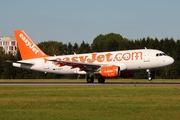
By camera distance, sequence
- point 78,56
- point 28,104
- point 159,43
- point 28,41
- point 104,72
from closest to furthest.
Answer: point 28,104
point 104,72
point 78,56
point 28,41
point 159,43

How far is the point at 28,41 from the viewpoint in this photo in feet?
217

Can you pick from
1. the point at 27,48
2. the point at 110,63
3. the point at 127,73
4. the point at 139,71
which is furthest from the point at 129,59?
the point at 139,71

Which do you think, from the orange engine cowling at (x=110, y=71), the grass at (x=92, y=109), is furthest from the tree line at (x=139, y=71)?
the grass at (x=92, y=109)

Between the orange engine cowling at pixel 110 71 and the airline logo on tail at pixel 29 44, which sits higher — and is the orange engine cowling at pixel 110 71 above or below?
below

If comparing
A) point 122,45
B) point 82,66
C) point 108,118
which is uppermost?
point 122,45

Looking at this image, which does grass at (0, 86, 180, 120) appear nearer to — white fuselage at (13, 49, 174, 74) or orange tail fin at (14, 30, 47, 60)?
white fuselage at (13, 49, 174, 74)

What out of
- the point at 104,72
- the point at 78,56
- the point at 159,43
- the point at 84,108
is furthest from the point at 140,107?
the point at 159,43

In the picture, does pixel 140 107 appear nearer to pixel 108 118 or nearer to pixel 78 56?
pixel 108 118

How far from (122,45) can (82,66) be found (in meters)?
54.1

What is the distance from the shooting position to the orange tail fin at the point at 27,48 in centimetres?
6506

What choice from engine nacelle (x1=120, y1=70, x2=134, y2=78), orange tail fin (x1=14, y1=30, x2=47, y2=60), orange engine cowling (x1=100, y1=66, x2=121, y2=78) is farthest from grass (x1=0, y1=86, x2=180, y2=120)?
orange tail fin (x1=14, y1=30, x2=47, y2=60)

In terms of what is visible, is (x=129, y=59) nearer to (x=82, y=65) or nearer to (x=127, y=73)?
(x=127, y=73)

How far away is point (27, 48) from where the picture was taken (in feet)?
215

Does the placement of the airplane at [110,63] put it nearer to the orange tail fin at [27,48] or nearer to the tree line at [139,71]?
the orange tail fin at [27,48]
